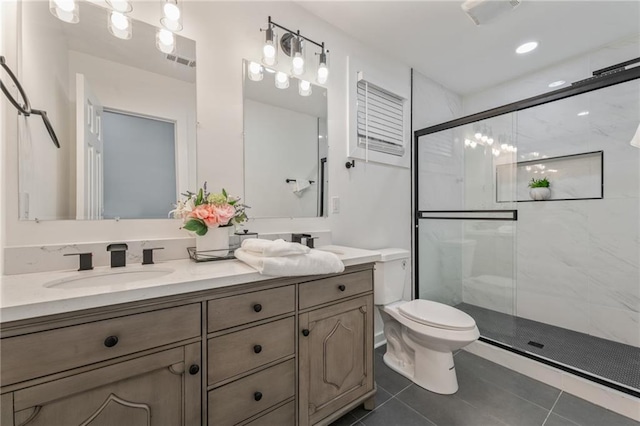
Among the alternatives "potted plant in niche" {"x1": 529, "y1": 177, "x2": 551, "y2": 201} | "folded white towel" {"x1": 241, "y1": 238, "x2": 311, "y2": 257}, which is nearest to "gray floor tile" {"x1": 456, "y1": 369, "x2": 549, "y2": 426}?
"folded white towel" {"x1": 241, "y1": 238, "x2": 311, "y2": 257}

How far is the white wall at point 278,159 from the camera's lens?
158 centimetres

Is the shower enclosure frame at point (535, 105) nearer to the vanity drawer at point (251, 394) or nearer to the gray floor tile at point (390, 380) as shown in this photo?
the gray floor tile at point (390, 380)

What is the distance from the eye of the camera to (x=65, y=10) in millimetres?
1100

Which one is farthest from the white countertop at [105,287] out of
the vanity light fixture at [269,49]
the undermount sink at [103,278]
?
the vanity light fixture at [269,49]

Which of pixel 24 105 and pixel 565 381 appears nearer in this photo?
pixel 24 105

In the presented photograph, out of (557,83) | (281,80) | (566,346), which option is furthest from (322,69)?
(566,346)

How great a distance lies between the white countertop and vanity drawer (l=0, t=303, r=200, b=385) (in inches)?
2.5

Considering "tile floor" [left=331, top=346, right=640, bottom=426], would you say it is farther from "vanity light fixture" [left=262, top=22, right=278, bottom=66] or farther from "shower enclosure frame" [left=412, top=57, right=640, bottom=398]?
"vanity light fixture" [left=262, top=22, right=278, bottom=66]

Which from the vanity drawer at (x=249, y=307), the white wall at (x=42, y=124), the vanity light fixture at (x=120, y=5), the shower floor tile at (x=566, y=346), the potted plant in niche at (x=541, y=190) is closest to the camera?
the vanity drawer at (x=249, y=307)

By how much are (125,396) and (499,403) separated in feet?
6.17

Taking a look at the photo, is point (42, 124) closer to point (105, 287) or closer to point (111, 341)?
point (105, 287)

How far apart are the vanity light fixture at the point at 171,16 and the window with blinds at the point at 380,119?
1297 millimetres

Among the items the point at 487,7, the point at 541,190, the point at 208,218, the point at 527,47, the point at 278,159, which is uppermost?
the point at 527,47

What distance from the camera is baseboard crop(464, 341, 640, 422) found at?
1.43 meters
